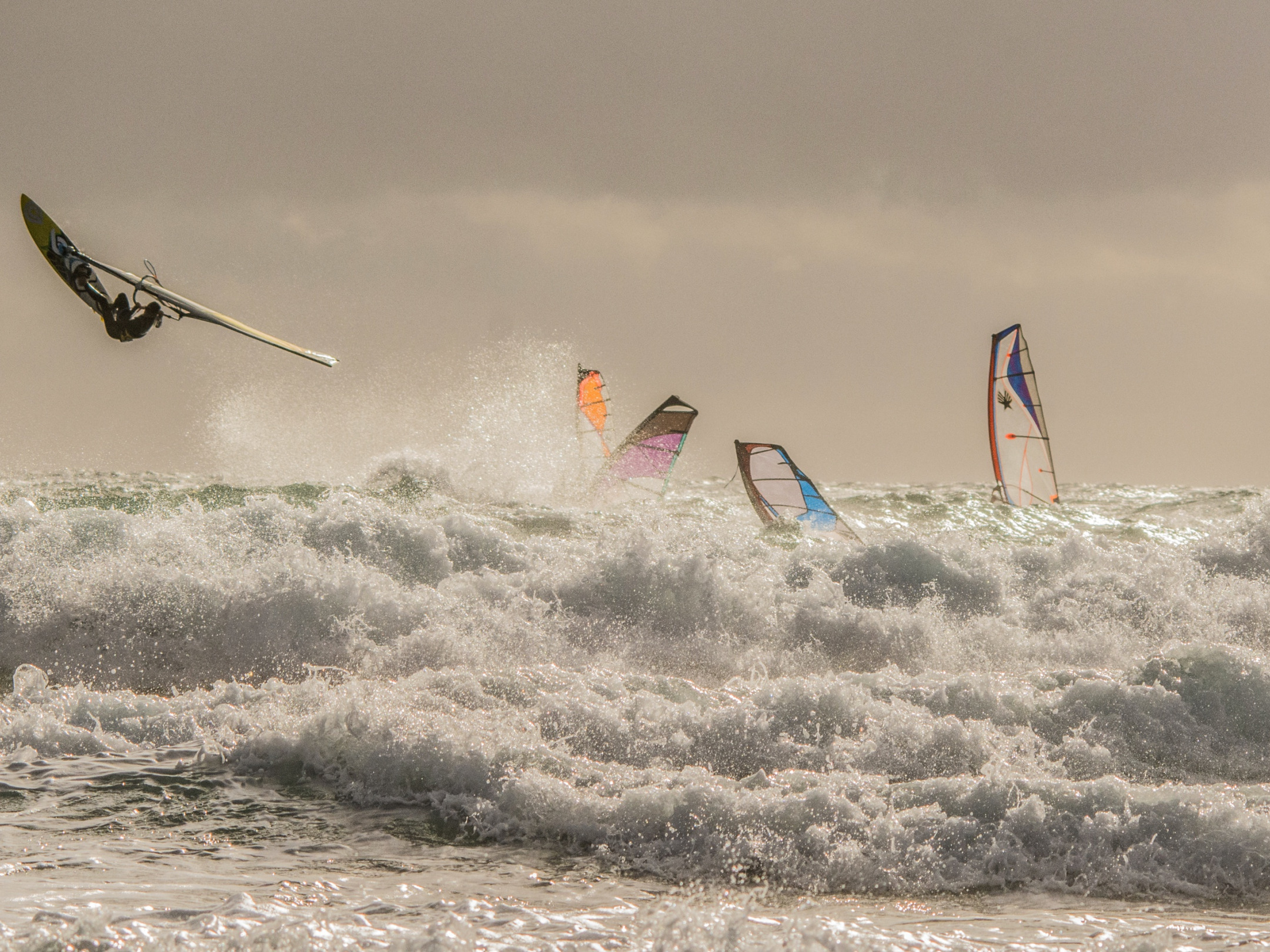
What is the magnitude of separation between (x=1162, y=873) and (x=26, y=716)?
5.51m

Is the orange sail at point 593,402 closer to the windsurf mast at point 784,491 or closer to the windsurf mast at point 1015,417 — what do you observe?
the windsurf mast at point 784,491

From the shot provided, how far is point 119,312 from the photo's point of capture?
25.4 ft

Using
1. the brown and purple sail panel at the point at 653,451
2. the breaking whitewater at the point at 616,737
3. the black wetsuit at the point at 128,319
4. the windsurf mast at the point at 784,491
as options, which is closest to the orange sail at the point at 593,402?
the brown and purple sail panel at the point at 653,451

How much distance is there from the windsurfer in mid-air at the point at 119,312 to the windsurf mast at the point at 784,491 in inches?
256

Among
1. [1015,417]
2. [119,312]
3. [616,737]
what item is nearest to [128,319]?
[119,312]

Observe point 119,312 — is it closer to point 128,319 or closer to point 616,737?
point 128,319

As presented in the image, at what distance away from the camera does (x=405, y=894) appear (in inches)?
141

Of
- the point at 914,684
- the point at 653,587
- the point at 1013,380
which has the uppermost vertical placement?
the point at 1013,380

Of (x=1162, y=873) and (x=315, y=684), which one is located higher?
(x=315, y=684)

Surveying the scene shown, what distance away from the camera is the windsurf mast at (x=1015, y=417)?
12.5 m

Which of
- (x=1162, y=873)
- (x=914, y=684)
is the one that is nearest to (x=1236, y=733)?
(x=914, y=684)

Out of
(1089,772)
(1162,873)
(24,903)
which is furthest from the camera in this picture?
(1089,772)

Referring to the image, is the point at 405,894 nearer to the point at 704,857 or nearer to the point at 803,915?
the point at 704,857

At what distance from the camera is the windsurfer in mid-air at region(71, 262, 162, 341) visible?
7676 millimetres
